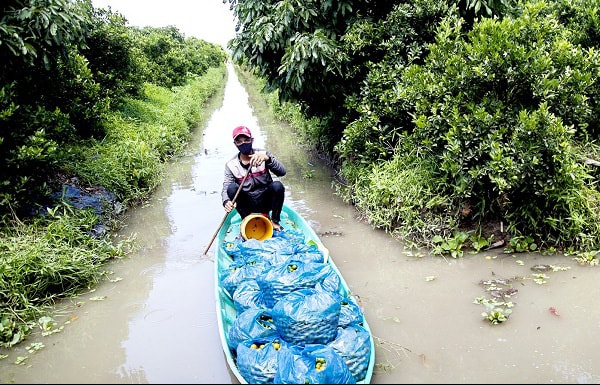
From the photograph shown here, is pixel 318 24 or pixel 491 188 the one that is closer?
pixel 491 188

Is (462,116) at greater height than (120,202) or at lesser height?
greater

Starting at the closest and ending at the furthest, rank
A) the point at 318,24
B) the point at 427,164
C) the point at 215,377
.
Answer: the point at 215,377 < the point at 427,164 < the point at 318,24

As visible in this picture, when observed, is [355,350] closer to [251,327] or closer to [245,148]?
[251,327]

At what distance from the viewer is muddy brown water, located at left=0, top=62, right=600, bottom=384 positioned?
3.33 metres

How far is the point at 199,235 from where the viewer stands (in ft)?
20.7

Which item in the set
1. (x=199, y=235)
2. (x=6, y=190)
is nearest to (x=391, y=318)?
(x=199, y=235)

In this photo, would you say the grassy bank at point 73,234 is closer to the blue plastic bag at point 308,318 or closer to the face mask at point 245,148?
the face mask at point 245,148

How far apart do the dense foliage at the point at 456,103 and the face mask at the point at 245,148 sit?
176 centimetres

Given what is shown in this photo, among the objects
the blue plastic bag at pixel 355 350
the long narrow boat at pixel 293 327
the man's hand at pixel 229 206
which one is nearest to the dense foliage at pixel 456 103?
the man's hand at pixel 229 206

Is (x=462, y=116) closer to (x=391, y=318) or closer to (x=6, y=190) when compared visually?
(x=391, y=318)

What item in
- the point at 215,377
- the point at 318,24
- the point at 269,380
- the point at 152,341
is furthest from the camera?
the point at 318,24

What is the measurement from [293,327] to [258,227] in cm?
250

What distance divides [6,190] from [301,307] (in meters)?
4.19

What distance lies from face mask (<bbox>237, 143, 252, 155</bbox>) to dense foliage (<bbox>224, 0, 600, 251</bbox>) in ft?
5.76
